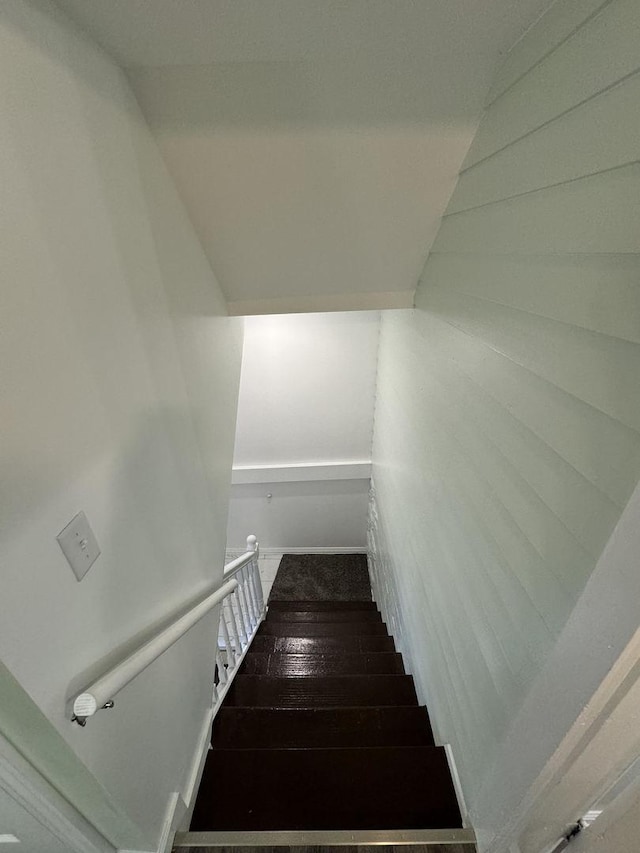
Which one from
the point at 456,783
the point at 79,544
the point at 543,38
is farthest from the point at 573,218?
the point at 456,783

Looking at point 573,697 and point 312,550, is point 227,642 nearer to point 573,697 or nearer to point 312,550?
point 573,697

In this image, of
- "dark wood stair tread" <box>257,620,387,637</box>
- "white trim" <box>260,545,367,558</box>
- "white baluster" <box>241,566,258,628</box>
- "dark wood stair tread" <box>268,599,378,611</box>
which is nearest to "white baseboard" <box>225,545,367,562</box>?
"white trim" <box>260,545,367,558</box>

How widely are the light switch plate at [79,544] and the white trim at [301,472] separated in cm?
307

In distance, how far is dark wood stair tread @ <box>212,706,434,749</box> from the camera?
1.76 metres

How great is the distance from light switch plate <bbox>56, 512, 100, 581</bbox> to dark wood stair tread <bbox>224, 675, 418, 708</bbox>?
171 cm

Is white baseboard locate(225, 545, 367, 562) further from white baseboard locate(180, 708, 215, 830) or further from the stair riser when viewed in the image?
white baseboard locate(180, 708, 215, 830)

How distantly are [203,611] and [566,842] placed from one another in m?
1.10

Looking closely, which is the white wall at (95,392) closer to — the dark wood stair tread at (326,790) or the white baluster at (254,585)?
the dark wood stair tread at (326,790)

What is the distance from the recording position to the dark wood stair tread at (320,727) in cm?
176

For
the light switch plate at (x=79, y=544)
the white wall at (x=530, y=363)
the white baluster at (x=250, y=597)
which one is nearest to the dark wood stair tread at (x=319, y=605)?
the white baluster at (x=250, y=597)

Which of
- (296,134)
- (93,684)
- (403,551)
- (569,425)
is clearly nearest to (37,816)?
(93,684)

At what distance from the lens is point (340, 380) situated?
3350 mm

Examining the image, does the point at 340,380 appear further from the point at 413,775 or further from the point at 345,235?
the point at 413,775

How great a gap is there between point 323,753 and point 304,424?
8.03ft
